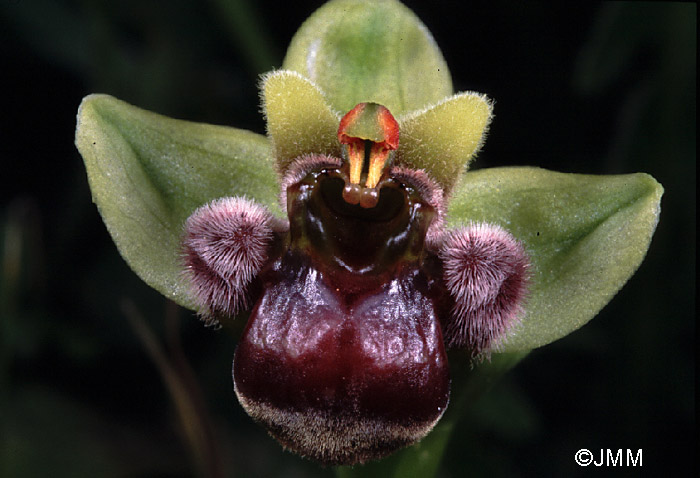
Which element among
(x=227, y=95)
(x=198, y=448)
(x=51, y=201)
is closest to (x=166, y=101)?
(x=227, y=95)

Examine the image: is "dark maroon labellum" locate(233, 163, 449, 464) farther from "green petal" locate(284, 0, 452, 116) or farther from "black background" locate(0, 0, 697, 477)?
"black background" locate(0, 0, 697, 477)

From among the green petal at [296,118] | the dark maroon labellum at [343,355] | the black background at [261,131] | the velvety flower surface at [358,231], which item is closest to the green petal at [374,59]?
the velvety flower surface at [358,231]

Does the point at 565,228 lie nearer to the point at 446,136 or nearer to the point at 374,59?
the point at 446,136

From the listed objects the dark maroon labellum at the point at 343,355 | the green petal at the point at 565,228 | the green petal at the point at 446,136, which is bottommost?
the dark maroon labellum at the point at 343,355

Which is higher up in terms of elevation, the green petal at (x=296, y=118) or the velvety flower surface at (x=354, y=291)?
the green petal at (x=296, y=118)

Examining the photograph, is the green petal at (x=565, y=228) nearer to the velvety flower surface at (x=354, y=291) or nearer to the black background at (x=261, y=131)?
the velvety flower surface at (x=354, y=291)

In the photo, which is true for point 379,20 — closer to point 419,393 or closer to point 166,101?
point 419,393

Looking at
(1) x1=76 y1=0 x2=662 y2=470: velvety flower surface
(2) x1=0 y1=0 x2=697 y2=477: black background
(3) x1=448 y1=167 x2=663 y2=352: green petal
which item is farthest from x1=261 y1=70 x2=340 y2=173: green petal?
(2) x1=0 y1=0 x2=697 y2=477: black background
